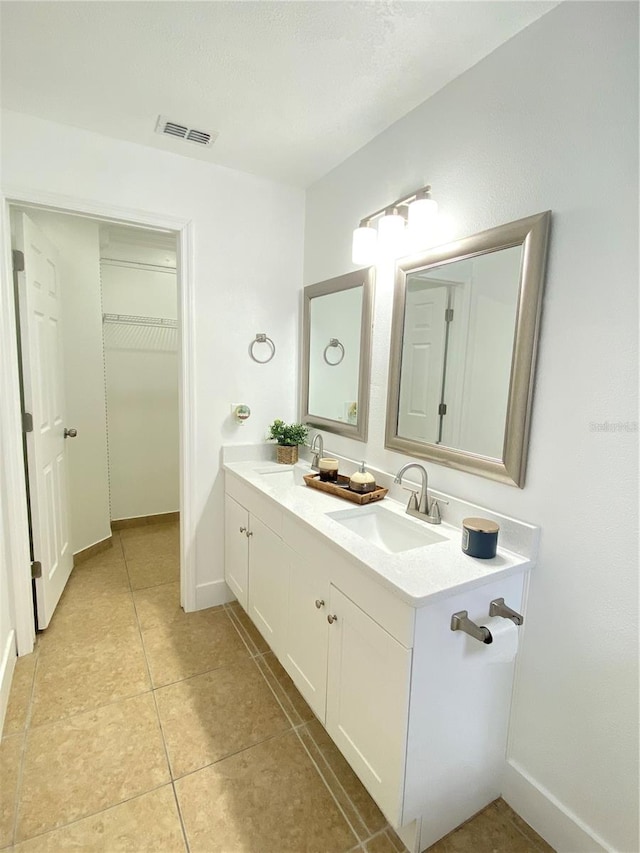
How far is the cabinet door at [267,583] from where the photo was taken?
1767 mm

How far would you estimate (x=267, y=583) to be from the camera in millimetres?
1891

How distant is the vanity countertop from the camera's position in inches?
43.2

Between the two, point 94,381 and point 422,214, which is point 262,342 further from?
point 94,381

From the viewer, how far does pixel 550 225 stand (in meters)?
1.21

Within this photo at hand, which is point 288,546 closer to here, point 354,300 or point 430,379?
point 430,379

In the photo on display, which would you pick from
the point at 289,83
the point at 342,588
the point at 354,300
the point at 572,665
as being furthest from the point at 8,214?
the point at 572,665

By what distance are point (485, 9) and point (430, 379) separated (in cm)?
110

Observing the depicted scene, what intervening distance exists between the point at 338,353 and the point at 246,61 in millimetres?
1201

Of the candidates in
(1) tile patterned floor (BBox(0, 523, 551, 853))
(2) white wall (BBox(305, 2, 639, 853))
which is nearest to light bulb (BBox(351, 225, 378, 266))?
(2) white wall (BBox(305, 2, 639, 853))

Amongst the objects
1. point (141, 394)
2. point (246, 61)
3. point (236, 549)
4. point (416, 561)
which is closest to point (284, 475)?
point (236, 549)

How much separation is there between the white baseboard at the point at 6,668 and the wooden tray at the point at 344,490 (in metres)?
1.45

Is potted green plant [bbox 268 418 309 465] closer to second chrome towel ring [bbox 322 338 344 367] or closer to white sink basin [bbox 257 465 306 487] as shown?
white sink basin [bbox 257 465 306 487]

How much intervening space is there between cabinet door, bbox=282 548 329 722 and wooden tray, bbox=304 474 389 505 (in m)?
0.33

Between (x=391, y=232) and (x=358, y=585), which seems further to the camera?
(x=391, y=232)
